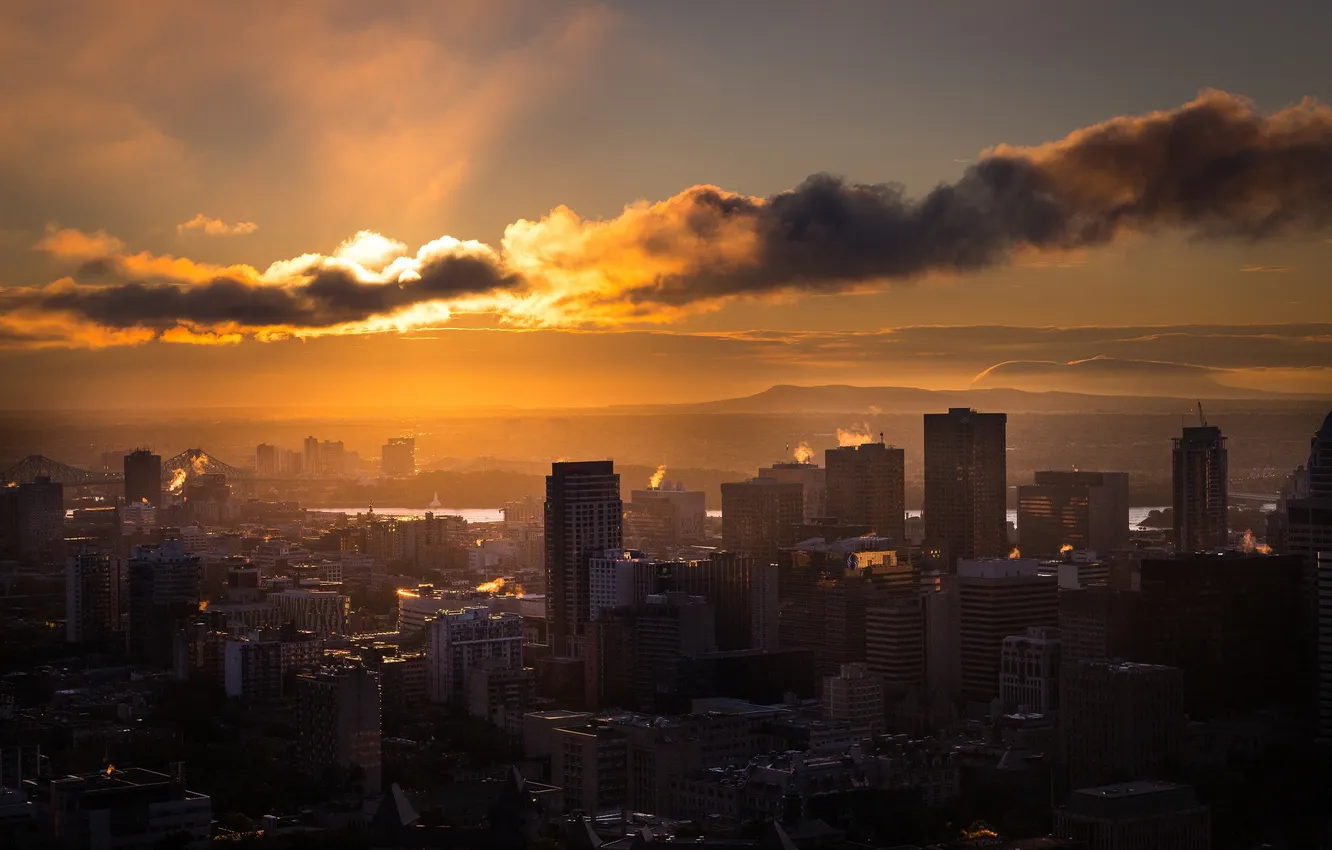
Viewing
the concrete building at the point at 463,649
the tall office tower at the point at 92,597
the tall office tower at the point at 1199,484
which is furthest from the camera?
the tall office tower at the point at 1199,484

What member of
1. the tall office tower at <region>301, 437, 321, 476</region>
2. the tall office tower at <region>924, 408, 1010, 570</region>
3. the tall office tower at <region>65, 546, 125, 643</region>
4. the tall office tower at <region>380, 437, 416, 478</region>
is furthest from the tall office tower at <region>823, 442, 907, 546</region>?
the tall office tower at <region>301, 437, 321, 476</region>

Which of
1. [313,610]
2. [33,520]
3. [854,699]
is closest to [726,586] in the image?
[854,699]

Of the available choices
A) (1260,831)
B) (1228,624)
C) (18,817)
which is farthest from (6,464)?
(1260,831)

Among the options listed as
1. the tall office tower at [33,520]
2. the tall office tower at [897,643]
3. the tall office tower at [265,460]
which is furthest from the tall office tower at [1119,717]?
the tall office tower at [265,460]

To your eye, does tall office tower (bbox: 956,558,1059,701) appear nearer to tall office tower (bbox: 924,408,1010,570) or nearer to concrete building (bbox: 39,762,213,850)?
tall office tower (bbox: 924,408,1010,570)

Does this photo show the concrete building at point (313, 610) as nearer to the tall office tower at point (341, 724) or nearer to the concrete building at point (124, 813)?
the tall office tower at point (341, 724)

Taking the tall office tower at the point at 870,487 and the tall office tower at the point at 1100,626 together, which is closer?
the tall office tower at the point at 1100,626

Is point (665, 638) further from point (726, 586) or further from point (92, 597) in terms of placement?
point (92, 597)
